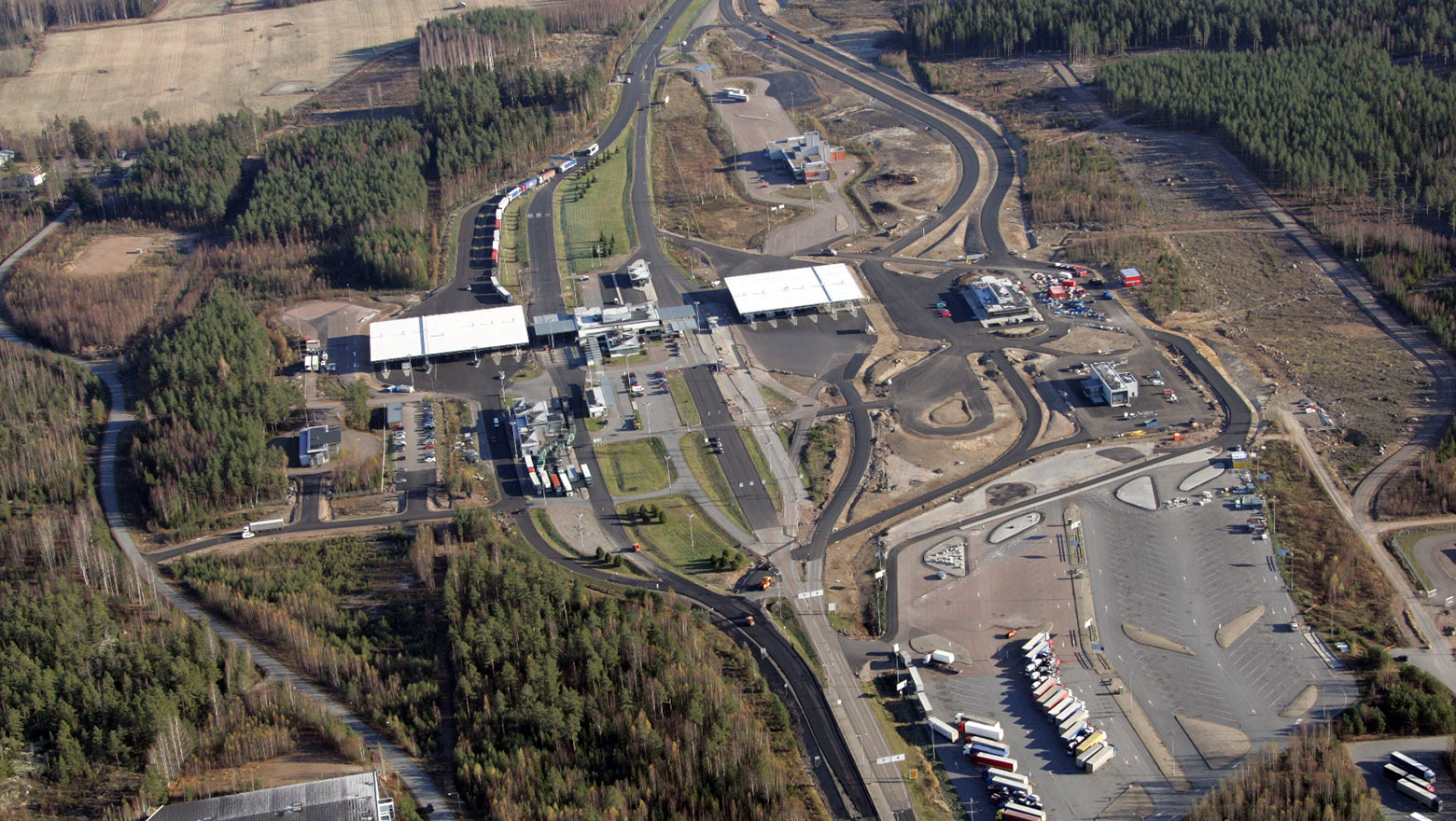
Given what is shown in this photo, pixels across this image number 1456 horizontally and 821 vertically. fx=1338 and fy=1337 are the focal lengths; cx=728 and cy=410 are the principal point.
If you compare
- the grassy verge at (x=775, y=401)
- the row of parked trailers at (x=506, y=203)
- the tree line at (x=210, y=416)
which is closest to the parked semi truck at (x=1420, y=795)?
the grassy verge at (x=775, y=401)

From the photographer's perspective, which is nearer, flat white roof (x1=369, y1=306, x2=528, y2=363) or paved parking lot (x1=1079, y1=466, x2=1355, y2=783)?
paved parking lot (x1=1079, y1=466, x2=1355, y2=783)

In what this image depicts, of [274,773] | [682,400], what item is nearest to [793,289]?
[682,400]

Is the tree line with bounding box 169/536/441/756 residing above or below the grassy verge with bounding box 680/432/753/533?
below

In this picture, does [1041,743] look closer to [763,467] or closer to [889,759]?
[889,759]

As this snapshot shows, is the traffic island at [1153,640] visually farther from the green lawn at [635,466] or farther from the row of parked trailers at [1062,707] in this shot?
the green lawn at [635,466]

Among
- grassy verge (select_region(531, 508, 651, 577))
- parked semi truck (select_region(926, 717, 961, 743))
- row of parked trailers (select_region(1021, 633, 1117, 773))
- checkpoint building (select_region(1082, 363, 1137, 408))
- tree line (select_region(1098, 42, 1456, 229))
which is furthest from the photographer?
tree line (select_region(1098, 42, 1456, 229))

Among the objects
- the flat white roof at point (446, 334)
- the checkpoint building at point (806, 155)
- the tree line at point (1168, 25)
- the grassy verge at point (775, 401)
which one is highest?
the tree line at point (1168, 25)

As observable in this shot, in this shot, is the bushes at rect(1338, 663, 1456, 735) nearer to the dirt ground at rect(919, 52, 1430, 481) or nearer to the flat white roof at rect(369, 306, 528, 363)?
the dirt ground at rect(919, 52, 1430, 481)

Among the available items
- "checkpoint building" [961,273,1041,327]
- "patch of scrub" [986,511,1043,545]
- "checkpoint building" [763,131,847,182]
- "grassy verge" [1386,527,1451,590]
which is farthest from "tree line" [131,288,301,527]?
"grassy verge" [1386,527,1451,590]

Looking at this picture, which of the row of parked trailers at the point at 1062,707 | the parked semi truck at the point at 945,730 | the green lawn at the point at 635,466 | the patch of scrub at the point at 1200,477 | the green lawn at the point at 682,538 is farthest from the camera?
the green lawn at the point at 635,466
